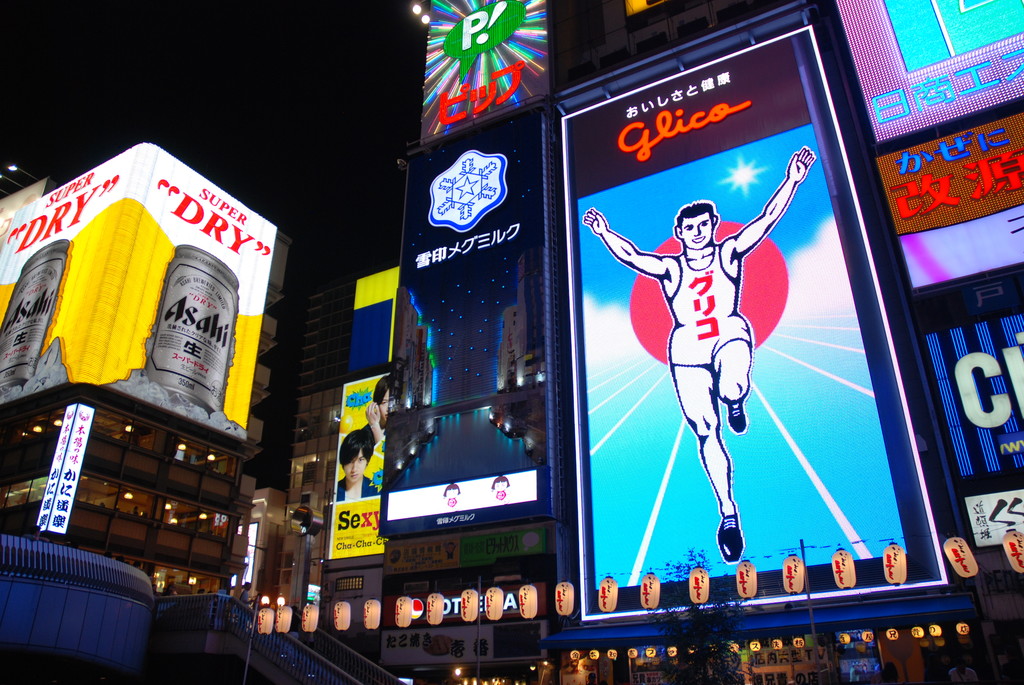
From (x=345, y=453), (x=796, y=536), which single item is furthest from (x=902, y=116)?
(x=345, y=453)

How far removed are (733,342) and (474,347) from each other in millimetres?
9241

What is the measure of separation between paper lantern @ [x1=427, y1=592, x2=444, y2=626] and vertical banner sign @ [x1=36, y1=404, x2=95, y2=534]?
16.4 meters

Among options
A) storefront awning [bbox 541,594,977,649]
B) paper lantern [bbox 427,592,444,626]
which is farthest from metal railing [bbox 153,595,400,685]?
storefront awning [bbox 541,594,977,649]

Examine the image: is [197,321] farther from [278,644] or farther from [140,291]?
[278,644]

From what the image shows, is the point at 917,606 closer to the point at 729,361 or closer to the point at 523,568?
the point at 729,361

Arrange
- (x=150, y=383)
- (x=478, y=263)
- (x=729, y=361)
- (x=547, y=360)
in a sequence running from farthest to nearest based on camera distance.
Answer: (x=150, y=383) → (x=478, y=263) → (x=547, y=360) → (x=729, y=361)

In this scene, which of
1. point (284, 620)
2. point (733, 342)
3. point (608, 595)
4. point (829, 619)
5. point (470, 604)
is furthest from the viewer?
point (733, 342)

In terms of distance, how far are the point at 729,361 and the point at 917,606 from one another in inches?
330

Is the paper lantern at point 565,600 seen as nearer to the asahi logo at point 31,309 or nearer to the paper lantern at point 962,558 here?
the paper lantern at point 962,558

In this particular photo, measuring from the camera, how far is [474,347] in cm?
2809

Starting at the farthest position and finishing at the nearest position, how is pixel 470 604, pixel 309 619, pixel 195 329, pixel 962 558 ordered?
pixel 195 329 < pixel 309 619 < pixel 470 604 < pixel 962 558

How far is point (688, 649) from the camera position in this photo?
17.8 meters

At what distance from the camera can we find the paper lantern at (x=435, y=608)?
23297mm

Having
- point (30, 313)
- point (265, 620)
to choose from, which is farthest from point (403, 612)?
point (30, 313)
